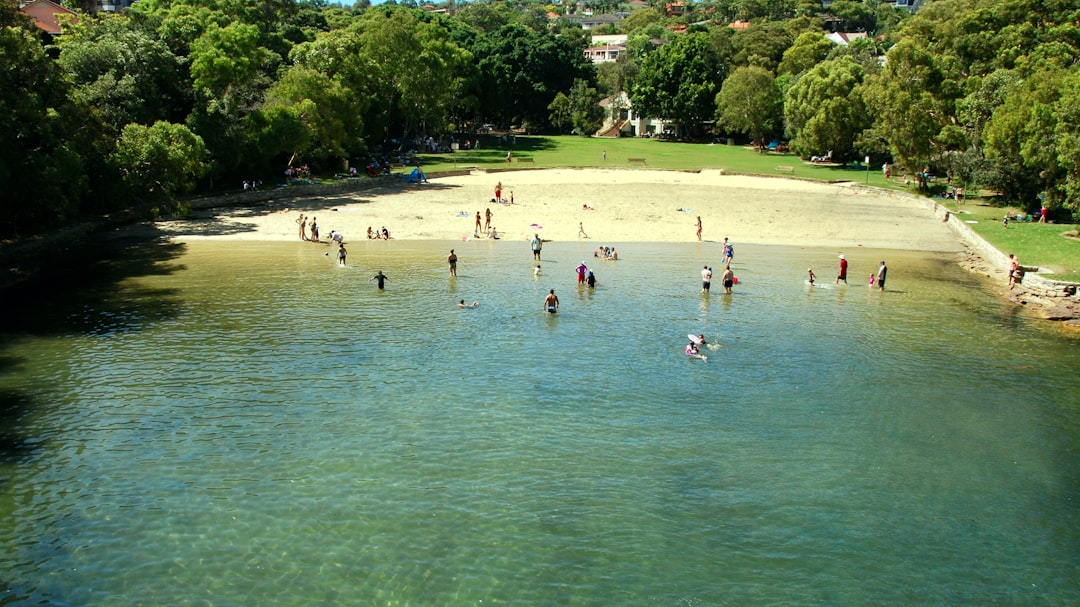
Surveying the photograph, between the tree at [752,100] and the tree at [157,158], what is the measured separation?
239 feet

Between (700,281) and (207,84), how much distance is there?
4092 cm

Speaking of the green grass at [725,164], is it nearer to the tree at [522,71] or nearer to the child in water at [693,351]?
the tree at [522,71]

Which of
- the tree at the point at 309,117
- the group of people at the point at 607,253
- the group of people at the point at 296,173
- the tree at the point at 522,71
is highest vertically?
the tree at the point at 522,71

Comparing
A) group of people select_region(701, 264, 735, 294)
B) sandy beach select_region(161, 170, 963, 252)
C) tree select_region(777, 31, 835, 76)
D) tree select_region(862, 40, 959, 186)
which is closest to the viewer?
group of people select_region(701, 264, 735, 294)

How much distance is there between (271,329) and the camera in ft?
104

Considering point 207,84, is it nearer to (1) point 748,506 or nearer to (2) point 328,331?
(2) point 328,331

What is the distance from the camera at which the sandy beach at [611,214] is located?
170 ft

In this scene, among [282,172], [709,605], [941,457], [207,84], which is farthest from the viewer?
[282,172]

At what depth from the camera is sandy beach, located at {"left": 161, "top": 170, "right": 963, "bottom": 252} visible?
51.9 meters

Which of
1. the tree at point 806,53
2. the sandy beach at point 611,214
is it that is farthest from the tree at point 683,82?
the sandy beach at point 611,214

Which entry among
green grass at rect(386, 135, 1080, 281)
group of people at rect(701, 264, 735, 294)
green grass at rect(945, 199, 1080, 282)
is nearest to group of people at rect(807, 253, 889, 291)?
group of people at rect(701, 264, 735, 294)

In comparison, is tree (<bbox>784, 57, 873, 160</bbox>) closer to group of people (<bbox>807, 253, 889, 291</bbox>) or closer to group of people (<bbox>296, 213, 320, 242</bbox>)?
group of people (<bbox>807, 253, 889, 291</bbox>)

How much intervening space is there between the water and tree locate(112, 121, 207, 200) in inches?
599

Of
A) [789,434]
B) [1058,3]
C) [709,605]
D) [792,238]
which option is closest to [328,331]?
[789,434]
